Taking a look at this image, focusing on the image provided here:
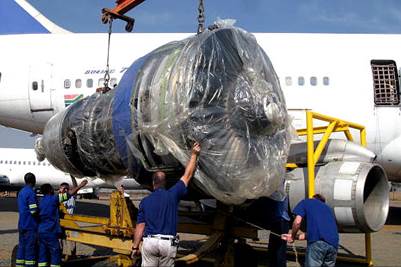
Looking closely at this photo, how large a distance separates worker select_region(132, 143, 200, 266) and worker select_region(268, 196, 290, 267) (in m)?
2.03

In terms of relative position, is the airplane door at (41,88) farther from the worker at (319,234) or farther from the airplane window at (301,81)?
the worker at (319,234)

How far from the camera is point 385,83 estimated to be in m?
12.3

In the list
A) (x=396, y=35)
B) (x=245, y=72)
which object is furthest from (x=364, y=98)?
(x=245, y=72)

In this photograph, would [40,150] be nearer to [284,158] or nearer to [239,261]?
[239,261]

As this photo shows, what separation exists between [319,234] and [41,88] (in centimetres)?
994

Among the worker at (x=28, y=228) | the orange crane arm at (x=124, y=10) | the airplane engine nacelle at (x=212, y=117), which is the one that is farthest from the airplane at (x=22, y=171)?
the airplane engine nacelle at (x=212, y=117)

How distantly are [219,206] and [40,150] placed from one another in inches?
138

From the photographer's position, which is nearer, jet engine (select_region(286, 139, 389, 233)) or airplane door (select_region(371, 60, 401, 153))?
jet engine (select_region(286, 139, 389, 233))

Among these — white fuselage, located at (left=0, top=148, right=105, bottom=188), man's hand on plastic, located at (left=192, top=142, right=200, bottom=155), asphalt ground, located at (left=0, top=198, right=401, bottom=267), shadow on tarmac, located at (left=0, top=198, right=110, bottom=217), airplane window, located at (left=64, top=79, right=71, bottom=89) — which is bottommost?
shadow on tarmac, located at (left=0, top=198, right=110, bottom=217)

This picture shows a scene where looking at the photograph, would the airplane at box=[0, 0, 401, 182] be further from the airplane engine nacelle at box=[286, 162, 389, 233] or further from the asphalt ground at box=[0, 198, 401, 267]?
the airplane engine nacelle at box=[286, 162, 389, 233]

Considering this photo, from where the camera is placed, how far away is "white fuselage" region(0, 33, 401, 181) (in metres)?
11.9

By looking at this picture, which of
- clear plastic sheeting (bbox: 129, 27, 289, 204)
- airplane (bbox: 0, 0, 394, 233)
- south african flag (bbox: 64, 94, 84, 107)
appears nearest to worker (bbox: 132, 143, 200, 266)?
clear plastic sheeting (bbox: 129, 27, 289, 204)

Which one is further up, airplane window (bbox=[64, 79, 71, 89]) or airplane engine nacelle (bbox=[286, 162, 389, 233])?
airplane window (bbox=[64, 79, 71, 89])

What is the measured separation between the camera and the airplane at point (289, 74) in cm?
1189
